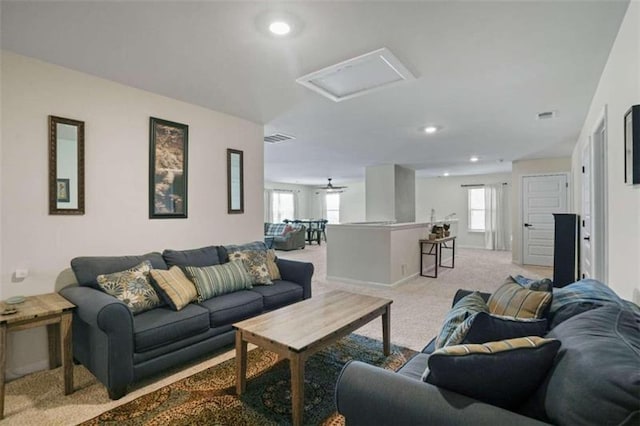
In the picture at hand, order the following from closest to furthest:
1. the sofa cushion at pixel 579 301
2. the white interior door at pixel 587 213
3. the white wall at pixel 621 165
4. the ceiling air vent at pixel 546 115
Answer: the sofa cushion at pixel 579 301
the white wall at pixel 621 165
the white interior door at pixel 587 213
the ceiling air vent at pixel 546 115

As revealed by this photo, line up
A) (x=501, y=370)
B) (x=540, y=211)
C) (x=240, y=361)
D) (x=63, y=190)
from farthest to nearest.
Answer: (x=540, y=211)
(x=63, y=190)
(x=240, y=361)
(x=501, y=370)

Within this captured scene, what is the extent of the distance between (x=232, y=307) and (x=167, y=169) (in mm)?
1559

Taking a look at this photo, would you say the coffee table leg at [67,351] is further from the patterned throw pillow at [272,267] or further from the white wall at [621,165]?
the white wall at [621,165]

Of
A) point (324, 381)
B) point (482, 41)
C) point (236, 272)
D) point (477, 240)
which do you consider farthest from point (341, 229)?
point (477, 240)

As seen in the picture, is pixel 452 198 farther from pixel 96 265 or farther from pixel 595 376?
pixel 595 376

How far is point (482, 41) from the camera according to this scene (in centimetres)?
212

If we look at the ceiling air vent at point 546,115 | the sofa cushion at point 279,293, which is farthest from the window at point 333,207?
the sofa cushion at point 279,293

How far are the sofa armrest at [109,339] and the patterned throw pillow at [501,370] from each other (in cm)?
191

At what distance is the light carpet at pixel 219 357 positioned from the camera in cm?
193

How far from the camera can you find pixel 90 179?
106 inches

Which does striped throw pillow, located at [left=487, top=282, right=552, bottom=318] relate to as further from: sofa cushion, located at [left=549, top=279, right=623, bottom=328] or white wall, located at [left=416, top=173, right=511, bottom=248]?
white wall, located at [left=416, top=173, right=511, bottom=248]

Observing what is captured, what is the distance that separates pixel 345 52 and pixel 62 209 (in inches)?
97.3

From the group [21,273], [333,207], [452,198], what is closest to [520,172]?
[452,198]

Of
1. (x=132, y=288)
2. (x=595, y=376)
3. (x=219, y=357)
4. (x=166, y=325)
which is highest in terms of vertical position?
(x=595, y=376)
